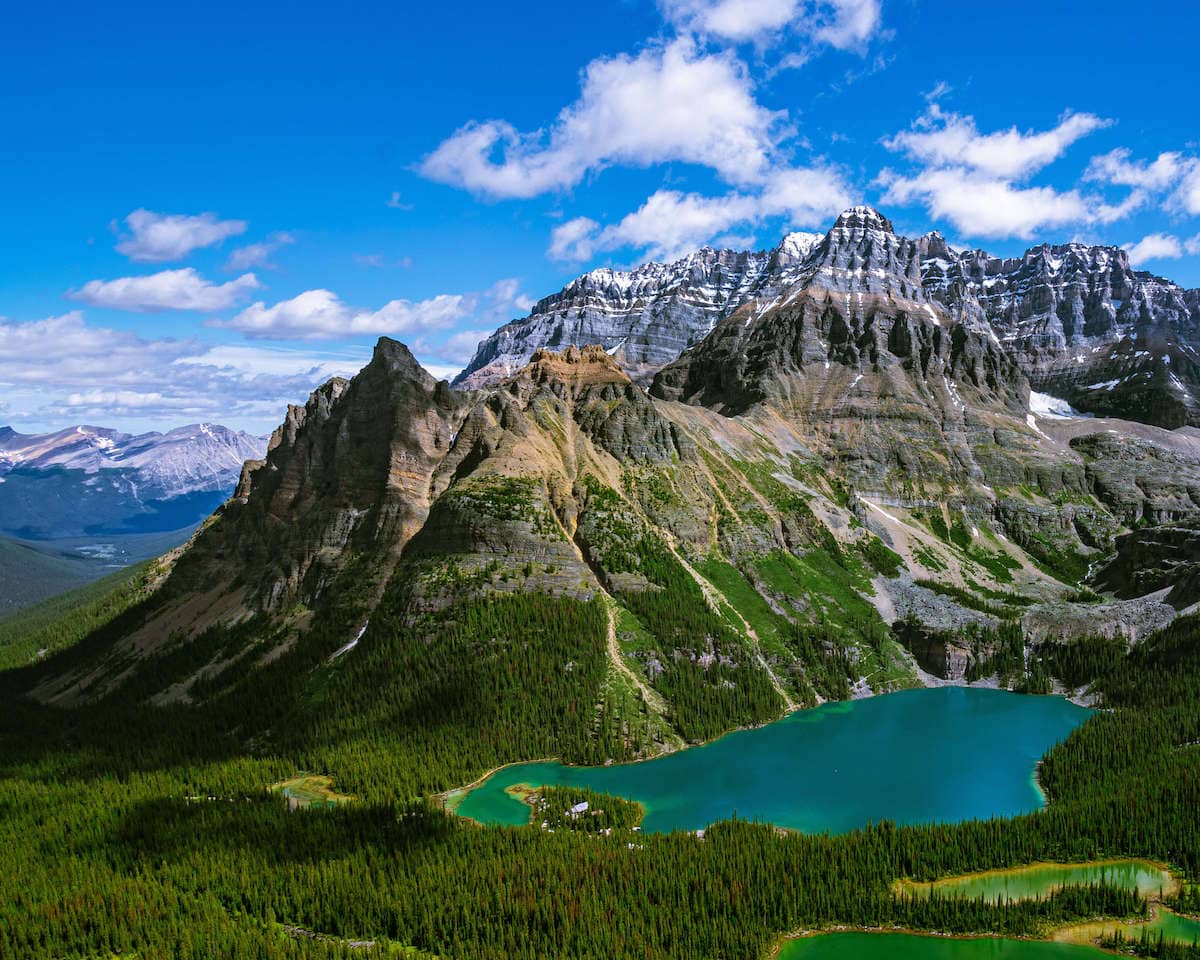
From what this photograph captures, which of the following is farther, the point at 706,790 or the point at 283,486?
the point at 283,486

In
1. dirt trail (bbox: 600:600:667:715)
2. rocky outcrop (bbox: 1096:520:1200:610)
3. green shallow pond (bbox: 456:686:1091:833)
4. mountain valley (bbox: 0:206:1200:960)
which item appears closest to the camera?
mountain valley (bbox: 0:206:1200:960)

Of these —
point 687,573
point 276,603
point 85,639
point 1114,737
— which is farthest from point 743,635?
point 85,639

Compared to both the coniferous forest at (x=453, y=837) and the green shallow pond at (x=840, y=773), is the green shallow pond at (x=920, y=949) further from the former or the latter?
the green shallow pond at (x=840, y=773)

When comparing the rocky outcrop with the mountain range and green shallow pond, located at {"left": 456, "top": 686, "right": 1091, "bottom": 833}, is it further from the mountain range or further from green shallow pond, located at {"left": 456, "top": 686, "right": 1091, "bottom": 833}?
green shallow pond, located at {"left": 456, "top": 686, "right": 1091, "bottom": 833}

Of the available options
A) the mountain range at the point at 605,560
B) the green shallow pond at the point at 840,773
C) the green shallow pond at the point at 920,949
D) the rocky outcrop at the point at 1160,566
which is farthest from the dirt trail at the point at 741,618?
the rocky outcrop at the point at 1160,566

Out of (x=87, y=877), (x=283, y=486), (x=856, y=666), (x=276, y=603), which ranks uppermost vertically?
(x=283, y=486)

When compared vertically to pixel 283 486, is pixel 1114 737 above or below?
below

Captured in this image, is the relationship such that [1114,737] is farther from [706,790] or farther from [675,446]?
[675,446]

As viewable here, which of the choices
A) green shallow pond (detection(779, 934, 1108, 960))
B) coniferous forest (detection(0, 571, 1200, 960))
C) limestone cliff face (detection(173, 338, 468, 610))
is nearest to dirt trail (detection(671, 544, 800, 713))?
coniferous forest (detection(0, 571, 1200, 960))
